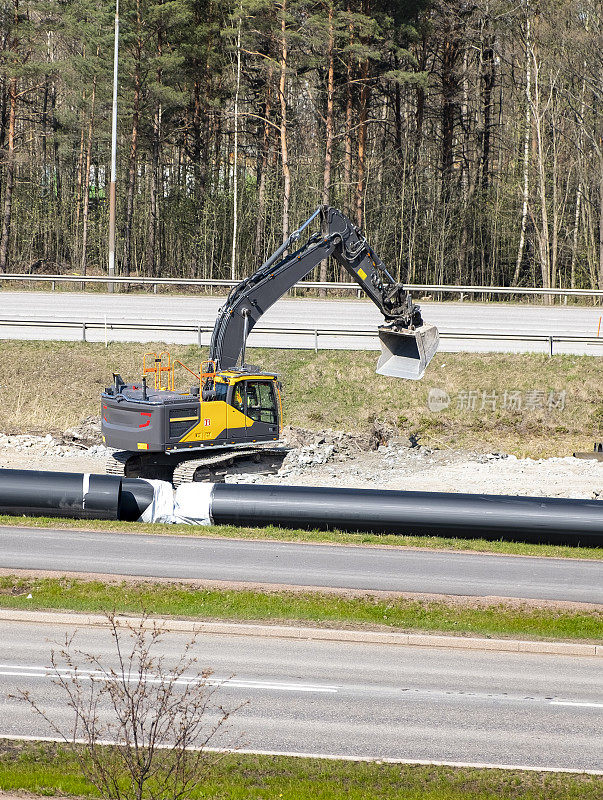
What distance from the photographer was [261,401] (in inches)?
834

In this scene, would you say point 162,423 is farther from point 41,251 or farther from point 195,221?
Answer: point 41,251

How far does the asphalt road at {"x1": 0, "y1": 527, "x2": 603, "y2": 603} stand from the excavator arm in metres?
6.11

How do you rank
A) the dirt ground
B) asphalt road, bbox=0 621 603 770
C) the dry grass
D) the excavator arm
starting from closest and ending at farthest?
asphalt road, bbox=0 621 603 770 → the excavator arm → the dirt ground → the dry grass

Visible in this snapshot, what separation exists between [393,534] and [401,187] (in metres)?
32.7

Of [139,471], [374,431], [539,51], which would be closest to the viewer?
[139,471]

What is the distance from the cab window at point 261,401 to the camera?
20906 mm

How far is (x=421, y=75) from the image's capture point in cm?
4025

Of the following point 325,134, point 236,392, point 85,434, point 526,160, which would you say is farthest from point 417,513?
point 325,134

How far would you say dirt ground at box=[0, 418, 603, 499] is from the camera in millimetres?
22562

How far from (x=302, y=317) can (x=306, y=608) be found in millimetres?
20436

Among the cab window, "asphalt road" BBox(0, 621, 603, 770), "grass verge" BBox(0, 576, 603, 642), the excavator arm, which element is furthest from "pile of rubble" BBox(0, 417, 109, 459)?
"asphalt road" BBox(0, 621, 603, 770)

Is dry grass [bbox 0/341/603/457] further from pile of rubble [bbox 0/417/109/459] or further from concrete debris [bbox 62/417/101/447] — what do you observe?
pile of rubble [bbox 0/417/109/459]

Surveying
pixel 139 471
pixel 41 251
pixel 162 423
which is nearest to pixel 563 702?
pixel 162 423

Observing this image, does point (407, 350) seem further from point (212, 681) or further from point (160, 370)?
point (212, 681)
